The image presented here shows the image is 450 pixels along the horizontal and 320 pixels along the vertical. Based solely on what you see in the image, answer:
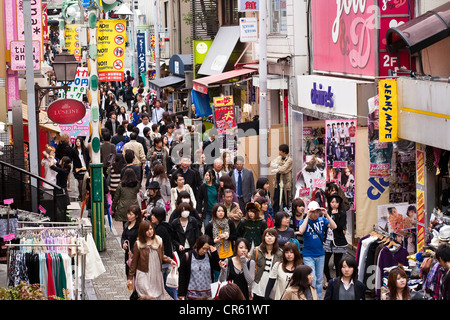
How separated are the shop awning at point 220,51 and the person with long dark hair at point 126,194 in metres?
16.0

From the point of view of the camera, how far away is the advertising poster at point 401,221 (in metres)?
14.0

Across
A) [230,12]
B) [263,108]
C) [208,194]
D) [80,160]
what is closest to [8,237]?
[208,194]

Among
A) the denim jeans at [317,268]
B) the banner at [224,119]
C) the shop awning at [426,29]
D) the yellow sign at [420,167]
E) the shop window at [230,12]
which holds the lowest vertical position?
the denim jeans at [317,268]

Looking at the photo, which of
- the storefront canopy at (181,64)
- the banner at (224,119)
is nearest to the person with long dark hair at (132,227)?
the banner at (224,119)

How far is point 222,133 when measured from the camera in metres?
22.9

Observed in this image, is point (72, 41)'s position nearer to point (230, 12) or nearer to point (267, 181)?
point (230, 12)

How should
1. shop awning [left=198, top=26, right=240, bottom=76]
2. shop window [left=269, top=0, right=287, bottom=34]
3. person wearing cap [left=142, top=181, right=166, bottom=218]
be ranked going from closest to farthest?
person wearing cap [left=142, top=181, right=166, bottom=218] → shop window [left=269, top=0, right=287, bottom=34] → shop awning [left=198, top=26, right=240, bottom=76]

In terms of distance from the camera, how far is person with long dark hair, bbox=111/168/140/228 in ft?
52.0

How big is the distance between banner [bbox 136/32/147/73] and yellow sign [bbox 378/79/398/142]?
38.7m

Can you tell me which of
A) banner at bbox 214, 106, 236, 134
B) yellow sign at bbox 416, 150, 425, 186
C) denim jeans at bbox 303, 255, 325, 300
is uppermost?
banner at bbox 214, 106, 236, 134

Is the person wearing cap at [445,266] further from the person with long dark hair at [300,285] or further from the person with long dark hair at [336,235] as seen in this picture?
the person with long dark hair at [336,235]

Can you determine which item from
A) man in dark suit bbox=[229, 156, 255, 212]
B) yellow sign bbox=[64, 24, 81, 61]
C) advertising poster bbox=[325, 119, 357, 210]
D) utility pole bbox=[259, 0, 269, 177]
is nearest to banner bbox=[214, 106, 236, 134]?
utility pole bbox=[259, 0, 269, 177]

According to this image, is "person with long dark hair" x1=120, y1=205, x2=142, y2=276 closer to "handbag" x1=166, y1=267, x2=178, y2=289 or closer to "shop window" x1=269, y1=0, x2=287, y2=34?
"handbag" x1=166, y1=267, x2=178, y2=289

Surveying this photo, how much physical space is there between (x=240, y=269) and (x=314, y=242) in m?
2.17
